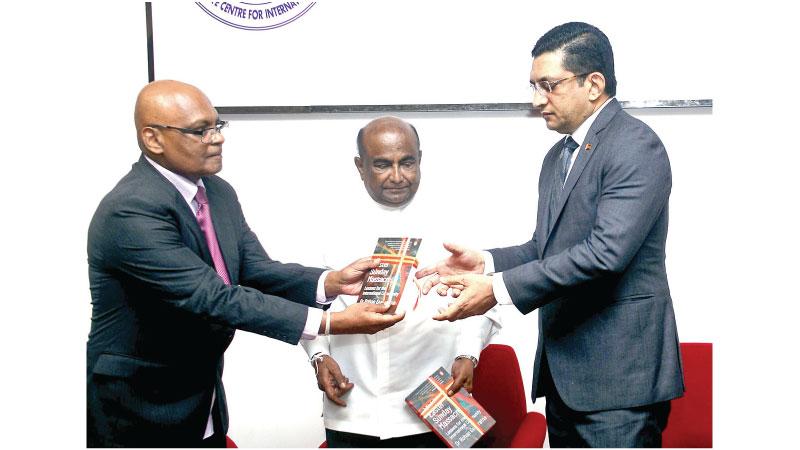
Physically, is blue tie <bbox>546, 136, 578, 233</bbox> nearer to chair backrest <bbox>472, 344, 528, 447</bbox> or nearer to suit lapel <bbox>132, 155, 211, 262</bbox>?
chair backrest <bbox>472, 344, 528, 447</bbox>

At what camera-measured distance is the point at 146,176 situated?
1762 mm

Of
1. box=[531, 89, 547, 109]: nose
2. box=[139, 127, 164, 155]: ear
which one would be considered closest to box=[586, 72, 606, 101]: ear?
box=[531, 89, 547, 109]: nose

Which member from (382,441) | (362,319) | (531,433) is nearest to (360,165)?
(362,319)

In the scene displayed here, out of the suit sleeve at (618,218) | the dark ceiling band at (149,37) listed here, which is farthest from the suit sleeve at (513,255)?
the dark ceiling band at (149,37)

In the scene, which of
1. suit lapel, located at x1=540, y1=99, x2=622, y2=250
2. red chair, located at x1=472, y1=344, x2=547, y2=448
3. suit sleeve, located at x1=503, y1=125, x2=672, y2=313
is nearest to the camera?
suit sleeve, located at x1=503, y1=125, x2=672, y2=313

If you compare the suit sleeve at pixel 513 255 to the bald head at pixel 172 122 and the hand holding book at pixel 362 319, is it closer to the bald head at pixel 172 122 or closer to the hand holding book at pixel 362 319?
the hand holding book at pixel 362 319

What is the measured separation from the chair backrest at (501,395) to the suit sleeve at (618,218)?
1.78 feet

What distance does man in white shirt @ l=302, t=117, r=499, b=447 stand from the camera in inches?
76.7

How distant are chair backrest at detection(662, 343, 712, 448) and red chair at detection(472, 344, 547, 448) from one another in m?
0.51

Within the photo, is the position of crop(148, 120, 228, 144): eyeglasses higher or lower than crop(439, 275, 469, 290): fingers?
higher

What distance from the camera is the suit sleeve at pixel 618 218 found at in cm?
164

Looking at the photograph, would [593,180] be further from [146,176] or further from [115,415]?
[115,415]
